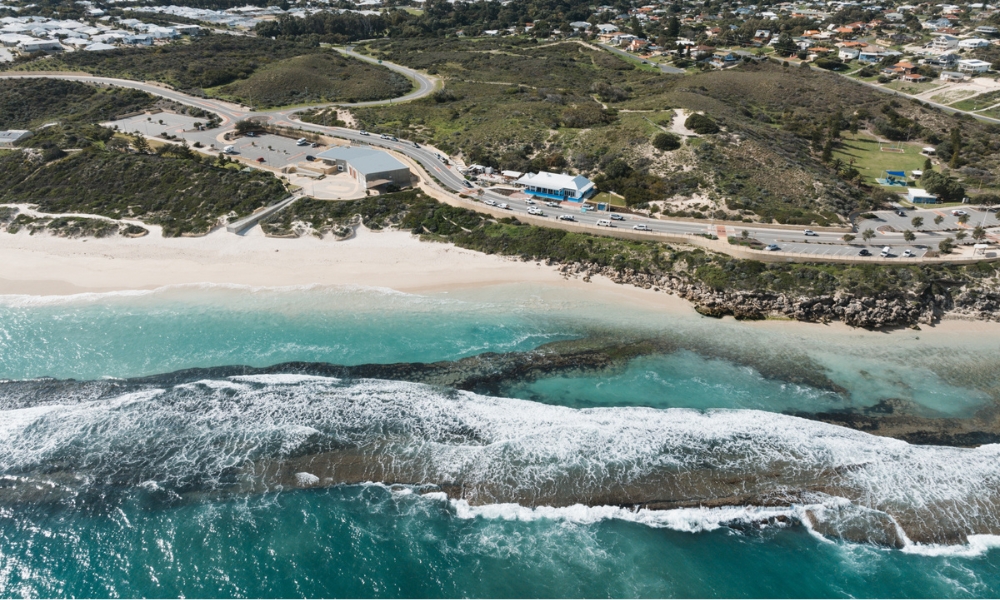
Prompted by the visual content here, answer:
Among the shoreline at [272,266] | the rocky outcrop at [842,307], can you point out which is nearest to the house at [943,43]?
the rocky outcrop at [842,307]

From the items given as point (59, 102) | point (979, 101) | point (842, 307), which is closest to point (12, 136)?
point (59, 102)

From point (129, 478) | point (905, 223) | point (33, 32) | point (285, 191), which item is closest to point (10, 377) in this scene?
point (129, 478)

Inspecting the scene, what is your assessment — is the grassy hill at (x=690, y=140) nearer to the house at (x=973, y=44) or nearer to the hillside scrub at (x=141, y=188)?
the hillside scrub at (x=141, y=188)

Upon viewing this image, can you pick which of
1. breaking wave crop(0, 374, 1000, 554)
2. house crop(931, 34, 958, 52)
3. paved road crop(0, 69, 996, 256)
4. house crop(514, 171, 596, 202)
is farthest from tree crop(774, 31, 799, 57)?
breaking wave crop(0, 374, 1000, 554)

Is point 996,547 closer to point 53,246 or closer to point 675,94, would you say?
point 675,94

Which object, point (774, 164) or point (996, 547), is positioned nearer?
point (996, 547)
